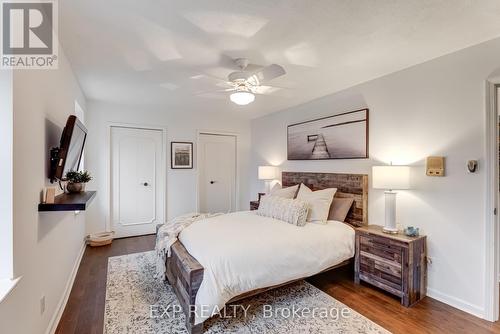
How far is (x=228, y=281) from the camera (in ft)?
6.67

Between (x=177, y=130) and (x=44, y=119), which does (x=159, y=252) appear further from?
(x=177, y=130)

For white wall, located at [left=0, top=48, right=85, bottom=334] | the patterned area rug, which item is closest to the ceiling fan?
white wall, located at [left=0, top=48, right=85, bottom=334]

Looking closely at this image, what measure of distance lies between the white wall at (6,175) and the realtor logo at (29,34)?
Result: 0.15 m

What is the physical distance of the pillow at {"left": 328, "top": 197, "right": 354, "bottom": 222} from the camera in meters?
3.28

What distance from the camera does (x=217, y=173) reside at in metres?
5.64

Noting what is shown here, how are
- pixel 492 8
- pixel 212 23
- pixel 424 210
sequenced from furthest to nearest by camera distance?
pixel 424 210, pixel 212 23, pixel 492 8

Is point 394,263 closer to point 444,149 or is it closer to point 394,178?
point 394,178

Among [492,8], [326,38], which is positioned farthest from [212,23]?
[492,8]

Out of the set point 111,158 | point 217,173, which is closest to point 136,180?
point 111,158

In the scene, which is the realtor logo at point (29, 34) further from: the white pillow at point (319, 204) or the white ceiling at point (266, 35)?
the white pillow at point (319, 204)

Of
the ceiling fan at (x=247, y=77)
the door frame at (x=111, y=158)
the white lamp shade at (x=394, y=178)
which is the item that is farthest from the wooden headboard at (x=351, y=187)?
the door frame at (x=111, y=158)

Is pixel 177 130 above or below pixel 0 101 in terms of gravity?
above

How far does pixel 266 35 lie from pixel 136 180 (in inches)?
147

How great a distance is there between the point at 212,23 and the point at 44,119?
148 cm
